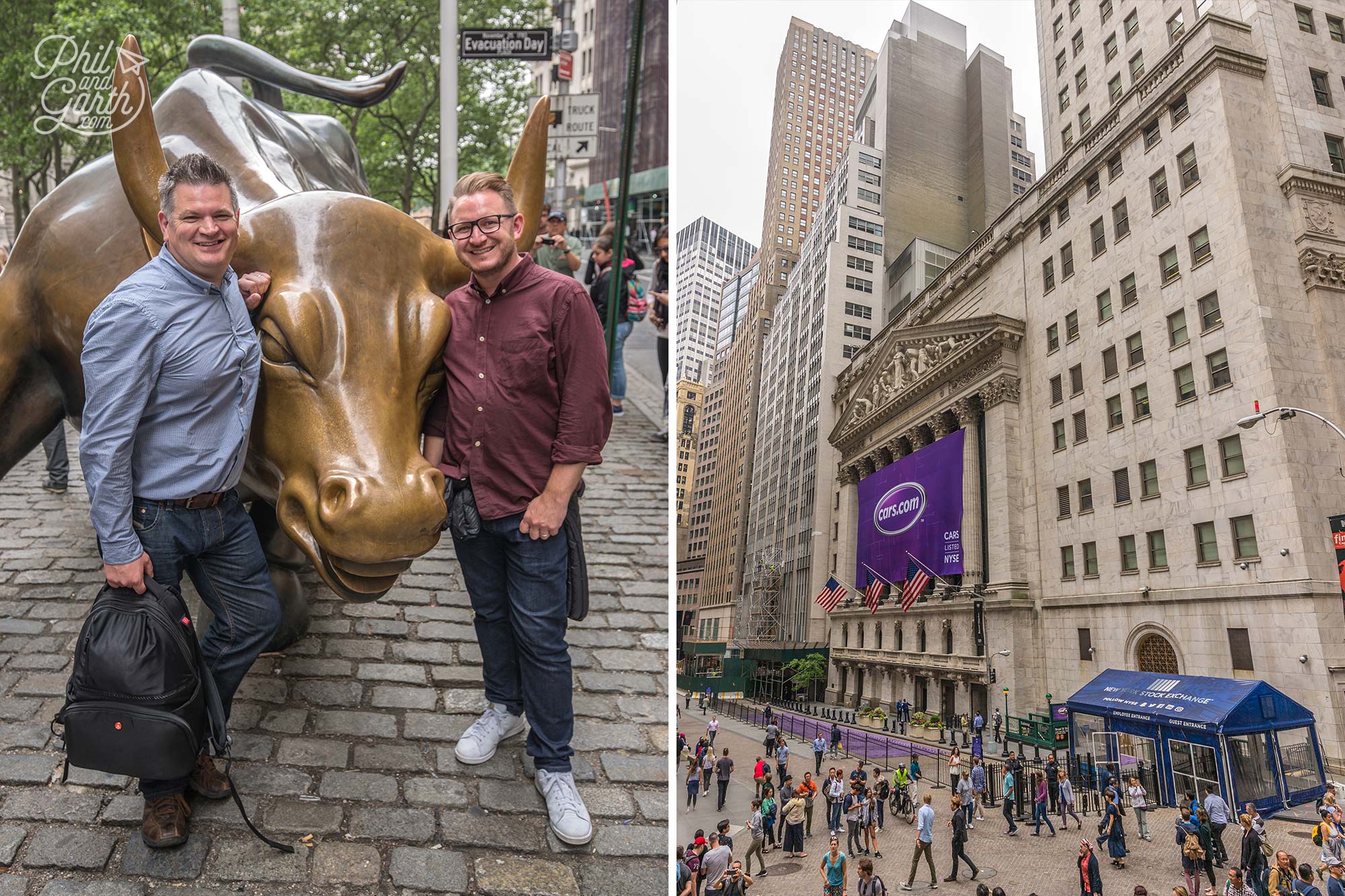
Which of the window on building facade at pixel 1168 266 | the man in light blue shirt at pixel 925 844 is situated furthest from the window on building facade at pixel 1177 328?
the man in light blue shirt at pixel 925 844

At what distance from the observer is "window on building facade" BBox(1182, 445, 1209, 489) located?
2562 millimetres

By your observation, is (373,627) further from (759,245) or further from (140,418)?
(759,245)

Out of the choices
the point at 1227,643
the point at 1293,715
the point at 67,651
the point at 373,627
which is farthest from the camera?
the point at 373,627

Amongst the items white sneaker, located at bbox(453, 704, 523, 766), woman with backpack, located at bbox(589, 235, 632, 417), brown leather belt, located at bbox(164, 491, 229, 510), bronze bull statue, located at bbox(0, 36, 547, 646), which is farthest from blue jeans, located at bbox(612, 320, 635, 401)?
brown leather belt, located at bbox(164, 491, 229, 510)

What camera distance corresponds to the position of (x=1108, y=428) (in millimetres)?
2893

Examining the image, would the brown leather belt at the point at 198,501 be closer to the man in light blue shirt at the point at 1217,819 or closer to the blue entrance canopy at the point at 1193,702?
the blue entrance canopy at the point at 1193,702

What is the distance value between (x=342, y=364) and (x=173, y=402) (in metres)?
0.65

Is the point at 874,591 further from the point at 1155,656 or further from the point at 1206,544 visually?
the point at 1206,544

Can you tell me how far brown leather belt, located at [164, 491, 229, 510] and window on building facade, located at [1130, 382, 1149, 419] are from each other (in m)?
3.53

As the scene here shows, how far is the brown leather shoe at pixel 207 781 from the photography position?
12.9 feet

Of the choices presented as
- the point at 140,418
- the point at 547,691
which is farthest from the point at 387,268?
the point at 547,691

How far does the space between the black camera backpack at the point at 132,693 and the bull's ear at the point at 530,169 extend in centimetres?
244

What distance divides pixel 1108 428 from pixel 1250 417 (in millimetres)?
470

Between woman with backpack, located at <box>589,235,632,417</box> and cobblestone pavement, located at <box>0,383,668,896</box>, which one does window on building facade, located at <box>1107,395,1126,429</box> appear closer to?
cobblestone pavement, located at <box>0,383,668,896</box>
